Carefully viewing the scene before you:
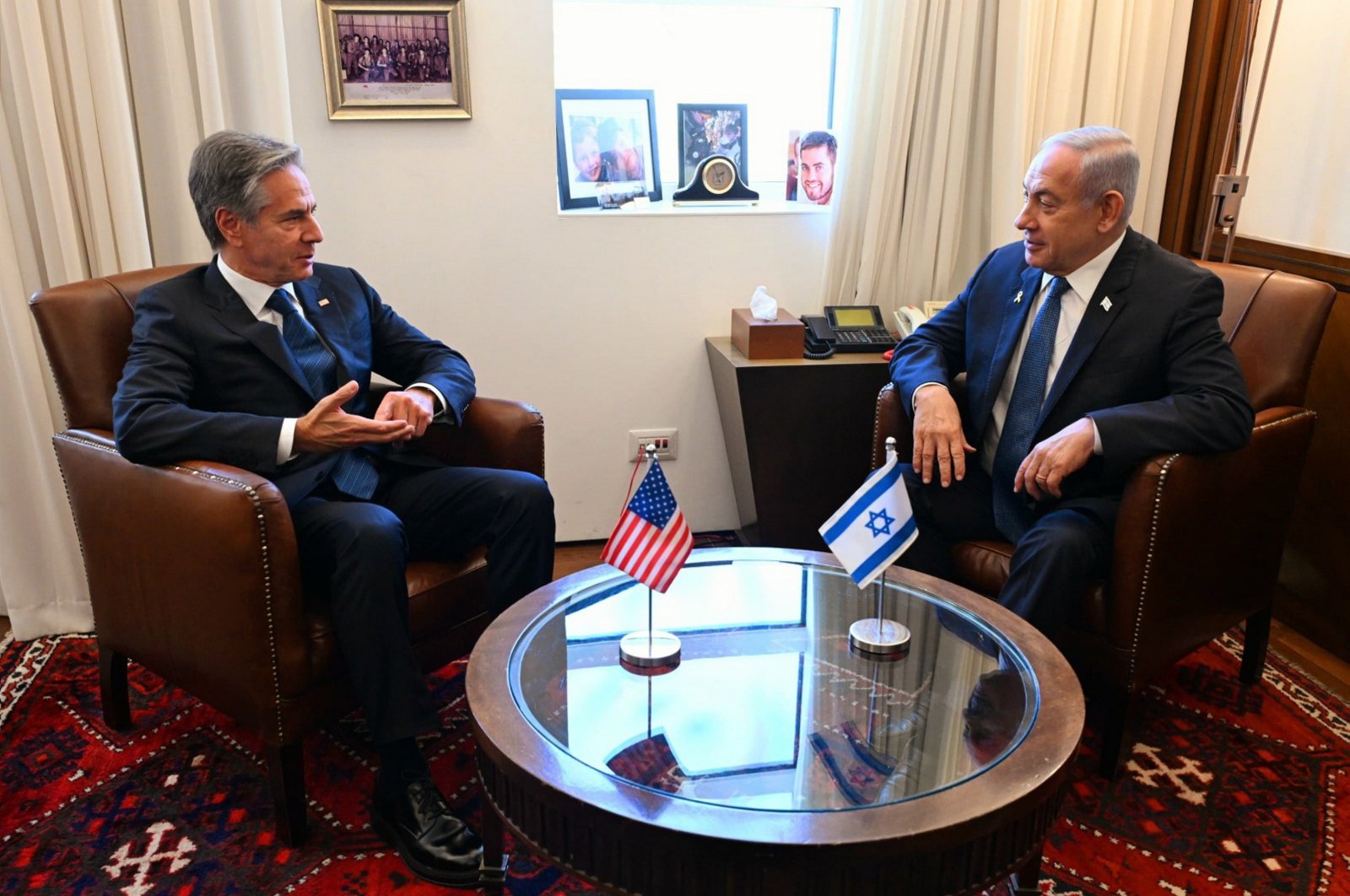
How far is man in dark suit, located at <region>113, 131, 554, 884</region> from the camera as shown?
2.03 meters

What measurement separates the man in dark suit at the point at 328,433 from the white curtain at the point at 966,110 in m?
1.51

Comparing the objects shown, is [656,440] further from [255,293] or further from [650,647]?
[650,647]

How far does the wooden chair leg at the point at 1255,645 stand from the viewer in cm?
266

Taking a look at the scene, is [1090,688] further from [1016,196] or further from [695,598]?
[1016,196]

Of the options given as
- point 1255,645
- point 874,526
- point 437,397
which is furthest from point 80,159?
point 1255,645

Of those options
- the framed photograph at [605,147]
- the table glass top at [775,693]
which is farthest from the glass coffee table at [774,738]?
the framed photograph at [605,147]

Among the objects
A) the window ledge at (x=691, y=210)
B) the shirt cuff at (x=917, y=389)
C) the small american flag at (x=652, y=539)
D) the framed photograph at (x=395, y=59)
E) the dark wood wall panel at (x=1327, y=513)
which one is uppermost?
the framed photograph at (x=395, y=59)

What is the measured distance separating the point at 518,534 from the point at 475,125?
4.63ft

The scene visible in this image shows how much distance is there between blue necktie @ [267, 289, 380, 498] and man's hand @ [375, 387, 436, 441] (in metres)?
0.13

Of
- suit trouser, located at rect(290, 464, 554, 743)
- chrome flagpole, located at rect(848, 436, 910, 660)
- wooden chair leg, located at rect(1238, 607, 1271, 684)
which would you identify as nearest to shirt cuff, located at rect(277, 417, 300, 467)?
suit trouser, located at rect(290, 464, 554, 743)

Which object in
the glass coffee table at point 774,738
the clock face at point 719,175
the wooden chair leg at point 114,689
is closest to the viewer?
the glass coffee table at point 774,738

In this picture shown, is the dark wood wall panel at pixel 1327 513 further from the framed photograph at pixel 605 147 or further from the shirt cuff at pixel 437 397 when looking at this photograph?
the shirt cuff at pixel 437 397

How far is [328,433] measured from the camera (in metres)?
2.14

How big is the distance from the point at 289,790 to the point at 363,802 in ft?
0.66
